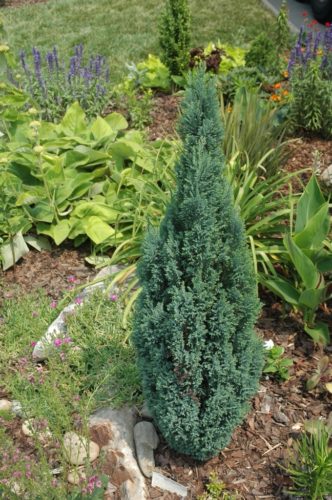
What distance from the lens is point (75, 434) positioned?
2.65m

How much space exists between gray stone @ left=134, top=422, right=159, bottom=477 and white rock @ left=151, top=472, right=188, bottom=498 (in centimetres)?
5

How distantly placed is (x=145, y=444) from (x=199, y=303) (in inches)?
32.7

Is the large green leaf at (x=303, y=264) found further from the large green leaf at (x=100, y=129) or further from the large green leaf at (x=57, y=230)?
the large green leaf at (x=100, y=129)

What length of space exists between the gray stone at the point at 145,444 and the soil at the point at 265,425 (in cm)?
6

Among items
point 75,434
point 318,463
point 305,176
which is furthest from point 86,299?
point 305,176

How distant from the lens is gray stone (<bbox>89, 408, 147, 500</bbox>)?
2.47 m

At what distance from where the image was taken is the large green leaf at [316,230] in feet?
10.3

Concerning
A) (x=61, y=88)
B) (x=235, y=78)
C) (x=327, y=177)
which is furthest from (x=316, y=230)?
(x=61, y=88)

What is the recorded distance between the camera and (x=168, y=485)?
2.52 metres

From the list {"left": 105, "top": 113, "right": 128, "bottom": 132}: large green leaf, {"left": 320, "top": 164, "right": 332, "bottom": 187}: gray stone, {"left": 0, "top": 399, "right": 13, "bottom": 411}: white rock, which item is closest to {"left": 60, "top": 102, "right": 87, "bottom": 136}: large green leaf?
{"left": 105, "top": 113, "right": 128, "bottom": 132}: large green leaf

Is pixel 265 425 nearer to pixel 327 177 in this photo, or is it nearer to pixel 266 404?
pixel 266 404

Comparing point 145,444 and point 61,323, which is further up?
point 61,323

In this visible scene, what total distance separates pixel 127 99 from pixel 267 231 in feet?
9.40

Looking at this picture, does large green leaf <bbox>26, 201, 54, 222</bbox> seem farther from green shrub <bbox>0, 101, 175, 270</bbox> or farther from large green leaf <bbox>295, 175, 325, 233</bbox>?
large green leaf <bbox>295, 175, 325, 233</bbox>
